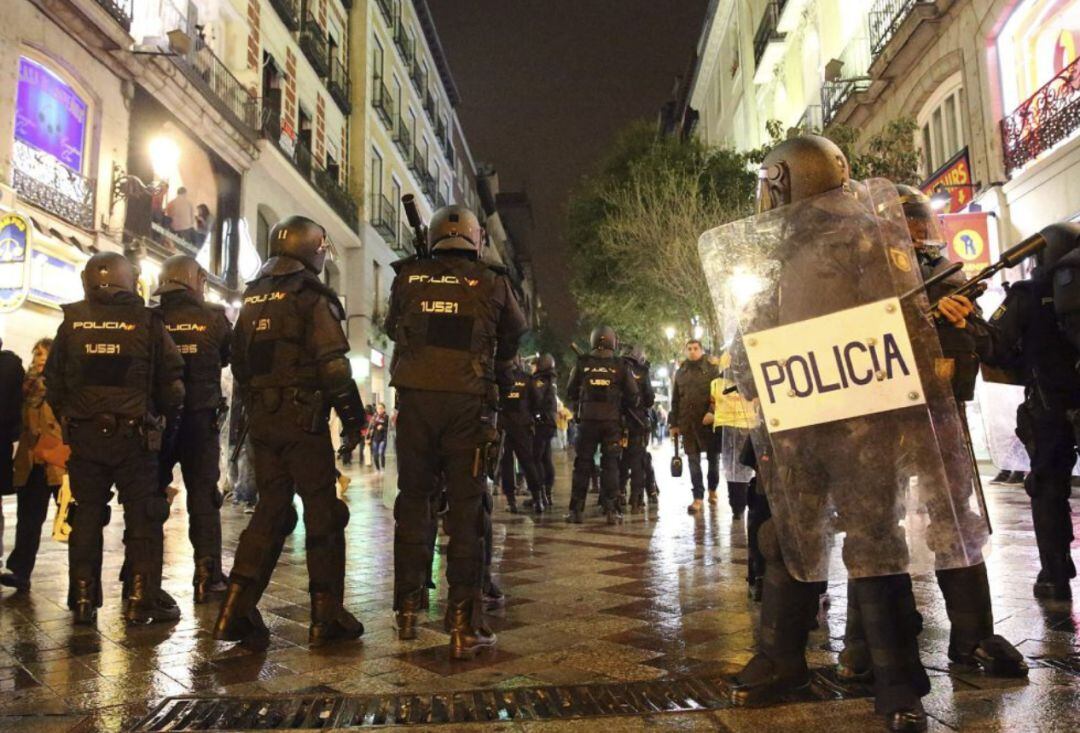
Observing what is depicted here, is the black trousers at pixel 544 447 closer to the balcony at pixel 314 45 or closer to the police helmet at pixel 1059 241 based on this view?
the police helmet at pixel 1059 241

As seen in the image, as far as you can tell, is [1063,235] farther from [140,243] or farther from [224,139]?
[224,139]

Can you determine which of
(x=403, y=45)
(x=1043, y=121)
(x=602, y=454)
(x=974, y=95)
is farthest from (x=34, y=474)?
(x=403, y=45)

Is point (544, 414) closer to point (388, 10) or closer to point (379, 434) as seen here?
point (379, 434)

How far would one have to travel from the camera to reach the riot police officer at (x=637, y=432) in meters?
9.50

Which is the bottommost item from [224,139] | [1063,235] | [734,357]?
[734,357]

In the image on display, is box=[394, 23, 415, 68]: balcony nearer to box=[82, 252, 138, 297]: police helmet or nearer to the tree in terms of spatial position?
the tree

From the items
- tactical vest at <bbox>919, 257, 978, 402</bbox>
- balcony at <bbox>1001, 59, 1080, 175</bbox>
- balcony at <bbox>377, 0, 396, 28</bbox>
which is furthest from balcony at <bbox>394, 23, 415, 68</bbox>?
tactical vest at <bbox>919, 257, 978, 402</bbox>

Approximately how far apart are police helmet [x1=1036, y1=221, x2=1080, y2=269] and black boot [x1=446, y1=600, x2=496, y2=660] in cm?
329

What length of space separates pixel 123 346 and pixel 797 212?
12.0ft

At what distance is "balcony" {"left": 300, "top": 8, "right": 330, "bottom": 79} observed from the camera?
23.6m

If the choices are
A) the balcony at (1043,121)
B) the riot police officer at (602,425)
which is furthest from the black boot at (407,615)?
the balcony at (1043,121)

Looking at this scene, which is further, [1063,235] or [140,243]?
[140,243]

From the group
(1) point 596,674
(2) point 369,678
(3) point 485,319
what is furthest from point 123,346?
(1) point 596,674

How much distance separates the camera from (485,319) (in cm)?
396
